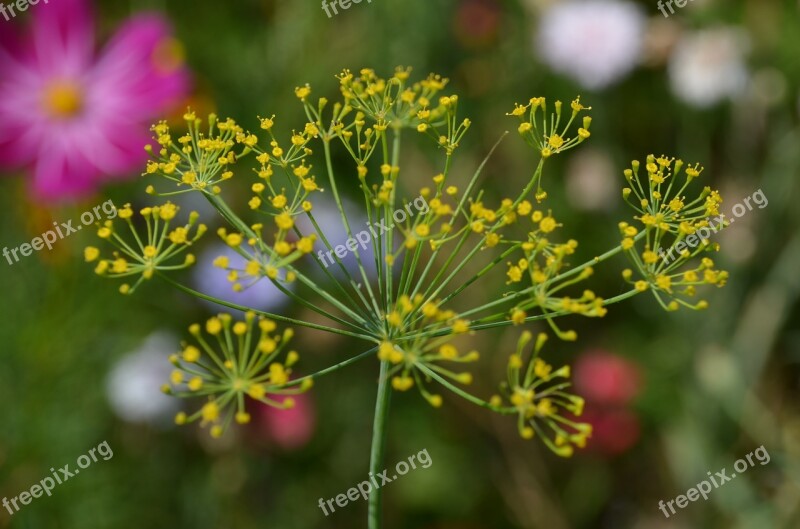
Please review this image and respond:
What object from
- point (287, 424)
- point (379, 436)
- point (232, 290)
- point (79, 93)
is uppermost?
point (79, 93)

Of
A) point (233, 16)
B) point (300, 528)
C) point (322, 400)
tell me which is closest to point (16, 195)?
point (233, 16)

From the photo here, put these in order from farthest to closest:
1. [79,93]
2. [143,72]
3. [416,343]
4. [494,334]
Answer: [494,334]
[79,93]
[143,72]
[416,343]

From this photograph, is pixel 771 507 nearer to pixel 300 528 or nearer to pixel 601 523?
pixel 601 523

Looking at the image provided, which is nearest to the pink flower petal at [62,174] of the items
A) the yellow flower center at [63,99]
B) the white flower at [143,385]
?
the yellow flower center at [63,99]

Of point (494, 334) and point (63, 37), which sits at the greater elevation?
point (63, 37)

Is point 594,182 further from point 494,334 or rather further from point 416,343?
point 416,343

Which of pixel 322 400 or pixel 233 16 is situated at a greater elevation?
pixel 233 16

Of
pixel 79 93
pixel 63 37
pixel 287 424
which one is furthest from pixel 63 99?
pixel 287 424
